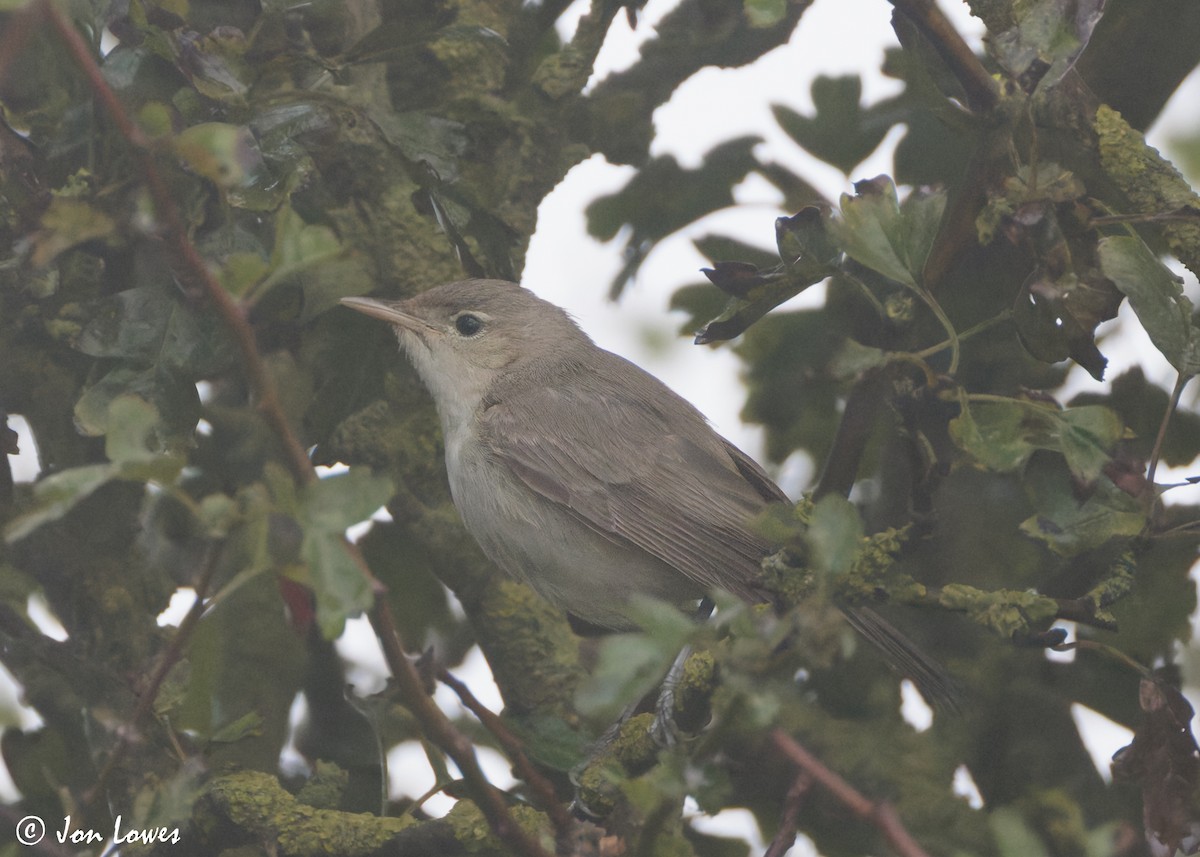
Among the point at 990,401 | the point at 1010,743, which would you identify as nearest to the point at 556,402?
the point at 1010,743

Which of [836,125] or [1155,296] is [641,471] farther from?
[1155,296]

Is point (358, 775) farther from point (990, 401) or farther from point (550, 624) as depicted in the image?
point (990, 401)

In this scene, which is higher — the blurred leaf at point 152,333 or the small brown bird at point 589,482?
the blurred leaf at point 152,333

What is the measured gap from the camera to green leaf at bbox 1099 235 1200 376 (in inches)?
80.3

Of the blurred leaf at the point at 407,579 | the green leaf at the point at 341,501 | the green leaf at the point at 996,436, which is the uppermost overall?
the green leaf at the point at 996,436

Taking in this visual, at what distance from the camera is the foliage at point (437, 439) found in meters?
1.58

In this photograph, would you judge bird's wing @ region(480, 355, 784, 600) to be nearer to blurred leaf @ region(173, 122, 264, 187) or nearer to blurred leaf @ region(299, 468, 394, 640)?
blurred leaf @ region(299, 468, 394, 640)

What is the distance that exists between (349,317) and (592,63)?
3.32ft

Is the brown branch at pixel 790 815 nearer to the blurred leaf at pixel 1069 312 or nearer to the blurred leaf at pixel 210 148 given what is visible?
the blurred leaf at pixel 1069 312

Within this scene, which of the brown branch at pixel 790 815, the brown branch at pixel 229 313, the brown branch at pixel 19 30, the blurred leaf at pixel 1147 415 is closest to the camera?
the brown branch at pixel 19 30

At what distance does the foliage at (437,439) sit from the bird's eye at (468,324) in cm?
33

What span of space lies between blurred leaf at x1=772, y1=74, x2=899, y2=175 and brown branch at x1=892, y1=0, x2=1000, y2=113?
0.72m

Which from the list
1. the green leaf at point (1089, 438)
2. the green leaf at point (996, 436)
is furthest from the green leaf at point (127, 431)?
the green leaf at point (1089, 438)

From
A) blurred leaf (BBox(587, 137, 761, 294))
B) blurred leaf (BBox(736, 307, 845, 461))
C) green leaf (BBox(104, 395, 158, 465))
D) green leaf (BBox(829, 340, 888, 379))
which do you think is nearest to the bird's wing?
blurred leaf (BBox(736, 307, 845, 461))
